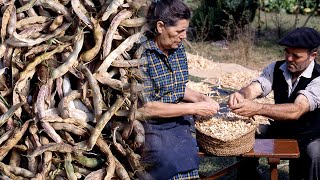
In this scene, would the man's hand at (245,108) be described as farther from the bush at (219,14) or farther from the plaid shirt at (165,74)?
the bush at (219,14)

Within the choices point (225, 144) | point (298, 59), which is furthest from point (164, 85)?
point (298, 59)

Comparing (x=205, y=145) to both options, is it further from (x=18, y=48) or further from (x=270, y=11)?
(x=270, y=11)

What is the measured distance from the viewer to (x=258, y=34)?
9695 mm

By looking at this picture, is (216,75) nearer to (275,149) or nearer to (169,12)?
(275,149)

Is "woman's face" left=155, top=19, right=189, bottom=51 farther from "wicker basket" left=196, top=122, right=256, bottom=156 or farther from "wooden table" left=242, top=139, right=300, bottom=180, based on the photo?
"wooden table" left=242, top=139, right=300, bottom=180

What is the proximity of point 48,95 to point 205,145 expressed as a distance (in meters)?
1.49

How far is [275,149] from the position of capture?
2910 mm

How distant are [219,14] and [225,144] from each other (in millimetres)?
6854

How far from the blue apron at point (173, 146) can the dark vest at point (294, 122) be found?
736 mm

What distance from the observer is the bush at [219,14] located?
358 inches

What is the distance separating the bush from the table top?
5989mm

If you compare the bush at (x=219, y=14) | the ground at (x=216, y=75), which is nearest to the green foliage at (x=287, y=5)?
the bush at (x=219, y=14)

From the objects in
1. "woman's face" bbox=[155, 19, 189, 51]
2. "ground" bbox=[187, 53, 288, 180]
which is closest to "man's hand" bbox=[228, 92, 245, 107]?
"woman's face" bbox=[155, 19, 189, 51]

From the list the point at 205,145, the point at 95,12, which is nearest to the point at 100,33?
the point at 95,12
